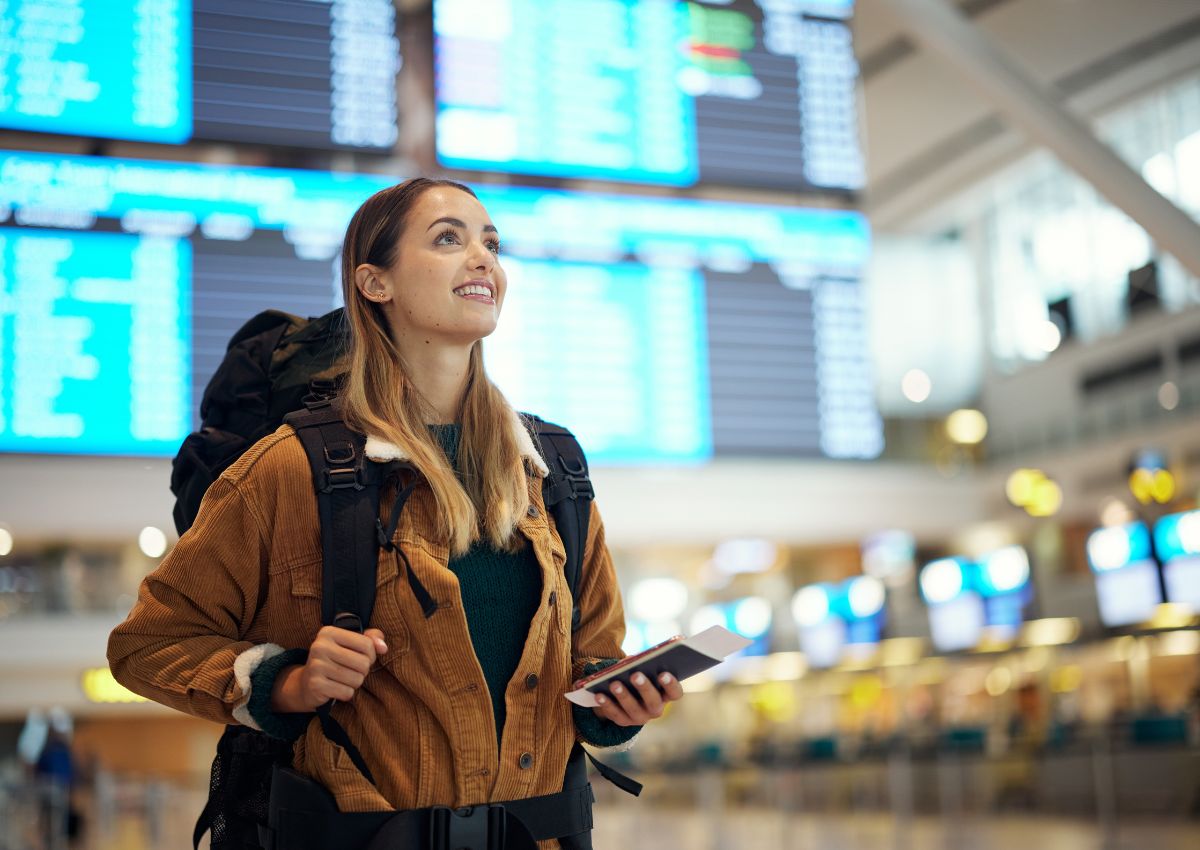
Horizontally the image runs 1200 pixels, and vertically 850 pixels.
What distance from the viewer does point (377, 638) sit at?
1833 millimetres

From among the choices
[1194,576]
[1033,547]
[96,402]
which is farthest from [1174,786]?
[96,402]

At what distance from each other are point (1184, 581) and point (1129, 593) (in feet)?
3.46

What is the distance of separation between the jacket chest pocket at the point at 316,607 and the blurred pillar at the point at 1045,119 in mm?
4439

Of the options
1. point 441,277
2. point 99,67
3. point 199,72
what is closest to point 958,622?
point 199,72

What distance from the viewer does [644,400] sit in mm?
7387

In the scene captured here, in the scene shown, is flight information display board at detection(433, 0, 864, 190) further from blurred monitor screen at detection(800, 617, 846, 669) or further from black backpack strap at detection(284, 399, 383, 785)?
blurred monitor screen at detection(800, 617, 846, 669)

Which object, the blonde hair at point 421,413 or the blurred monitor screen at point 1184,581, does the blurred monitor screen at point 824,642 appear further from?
the blonde hair at point 421,413

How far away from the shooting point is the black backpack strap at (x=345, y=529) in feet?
6.34

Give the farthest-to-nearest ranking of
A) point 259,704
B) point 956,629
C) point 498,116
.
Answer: point 956,629 < point 498,116 < point 259,704

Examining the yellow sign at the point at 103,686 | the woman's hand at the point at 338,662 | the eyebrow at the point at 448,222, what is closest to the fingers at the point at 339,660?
the woman's hand at the point at 338,662

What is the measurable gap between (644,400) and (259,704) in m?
5.55

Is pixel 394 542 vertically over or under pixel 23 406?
under

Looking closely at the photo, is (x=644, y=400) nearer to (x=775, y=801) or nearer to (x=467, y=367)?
(x=467, y=367)

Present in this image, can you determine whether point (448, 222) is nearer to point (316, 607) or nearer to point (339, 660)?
point (316, 607)
